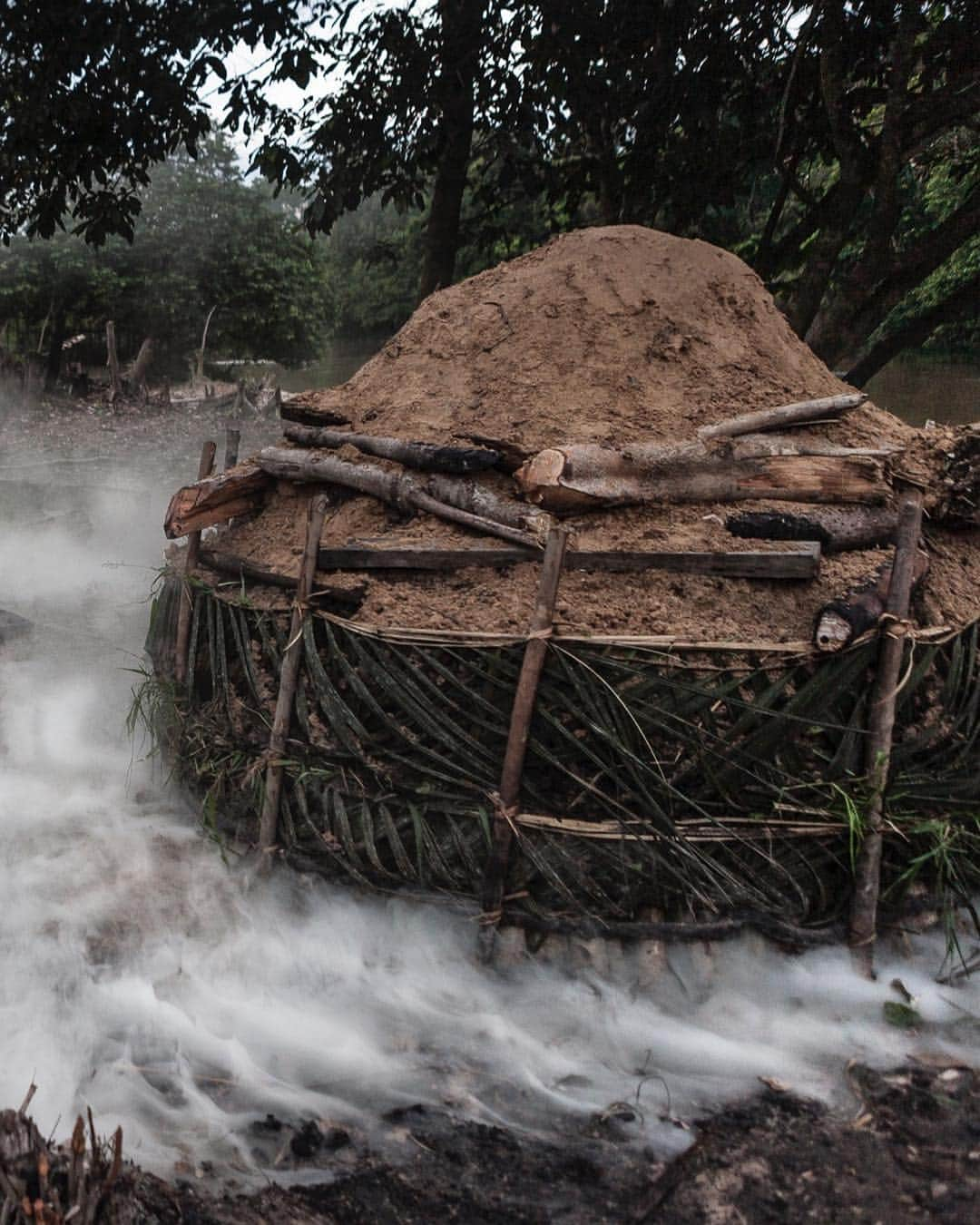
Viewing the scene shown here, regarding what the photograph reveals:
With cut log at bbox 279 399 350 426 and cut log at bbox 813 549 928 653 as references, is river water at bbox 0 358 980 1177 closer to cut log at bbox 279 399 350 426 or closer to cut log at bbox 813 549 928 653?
cut log at bbox 813 549 928 653

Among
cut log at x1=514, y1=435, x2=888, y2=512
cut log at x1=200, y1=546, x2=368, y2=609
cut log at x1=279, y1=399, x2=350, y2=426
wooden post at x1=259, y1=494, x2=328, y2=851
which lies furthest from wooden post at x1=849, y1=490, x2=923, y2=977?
cut log at x1=279, y1=399, x2=350, y2=426

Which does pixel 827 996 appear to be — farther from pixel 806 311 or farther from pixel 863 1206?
pixel 806 311

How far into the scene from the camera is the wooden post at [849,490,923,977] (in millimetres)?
3590

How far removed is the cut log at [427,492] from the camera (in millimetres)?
4137

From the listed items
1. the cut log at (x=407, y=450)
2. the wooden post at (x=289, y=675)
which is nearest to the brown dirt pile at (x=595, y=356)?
the cut log at (x=407, y=450)

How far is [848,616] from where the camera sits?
11.7 feet

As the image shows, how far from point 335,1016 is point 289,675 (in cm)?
120

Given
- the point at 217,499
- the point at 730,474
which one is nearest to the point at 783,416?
the point at 730,474

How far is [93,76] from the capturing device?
21.3 ft

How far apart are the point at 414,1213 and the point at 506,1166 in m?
0.30

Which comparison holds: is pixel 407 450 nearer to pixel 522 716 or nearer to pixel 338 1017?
pixel 522 716

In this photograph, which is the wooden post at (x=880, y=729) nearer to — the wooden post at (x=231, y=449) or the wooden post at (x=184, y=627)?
the wooden post at (x=184, y=627)

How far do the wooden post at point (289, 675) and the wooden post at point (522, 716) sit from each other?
0.87 m

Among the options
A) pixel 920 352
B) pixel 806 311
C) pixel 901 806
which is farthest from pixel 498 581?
pixel 920 352
